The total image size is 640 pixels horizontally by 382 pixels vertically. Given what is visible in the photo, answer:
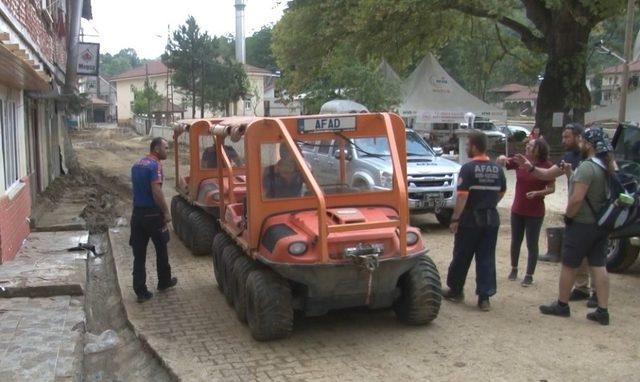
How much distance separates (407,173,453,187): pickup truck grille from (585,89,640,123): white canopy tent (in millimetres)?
8216

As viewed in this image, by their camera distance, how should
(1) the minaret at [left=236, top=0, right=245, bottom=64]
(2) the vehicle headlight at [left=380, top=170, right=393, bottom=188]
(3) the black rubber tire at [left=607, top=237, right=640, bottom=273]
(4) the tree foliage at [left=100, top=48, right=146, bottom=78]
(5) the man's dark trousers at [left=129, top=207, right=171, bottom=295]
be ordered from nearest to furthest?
(2) the vehicle headlight at [left=380, top=170, right=393, bottom=188] < (5) the man's dark trousers at [left=129, top=207, right=171, bottom=295] < (3) the black rubber tire at [left=607, top=237, right=640, bottom=273] < (1) the minaret at [left=236, top=0, right=245, bottom=64] < (4) the tree foliage at [left=100, top=48, right=146, bottom=78]

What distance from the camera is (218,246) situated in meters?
→ 7.35

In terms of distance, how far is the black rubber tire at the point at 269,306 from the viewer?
5.63 metres

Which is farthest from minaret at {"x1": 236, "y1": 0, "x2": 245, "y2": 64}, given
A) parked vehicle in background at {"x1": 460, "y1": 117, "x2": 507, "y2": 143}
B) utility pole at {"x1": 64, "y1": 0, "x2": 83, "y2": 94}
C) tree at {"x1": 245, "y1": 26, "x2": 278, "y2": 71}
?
utility pole at {"x1": 64, "y1": 0, "x2": 83, "y2": 94}

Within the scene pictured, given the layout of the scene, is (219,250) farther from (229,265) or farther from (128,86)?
(128,86)

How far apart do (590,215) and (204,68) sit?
145 feet

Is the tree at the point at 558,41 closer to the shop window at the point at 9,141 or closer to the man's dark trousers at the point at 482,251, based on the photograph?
the shop window at the point at 9,141

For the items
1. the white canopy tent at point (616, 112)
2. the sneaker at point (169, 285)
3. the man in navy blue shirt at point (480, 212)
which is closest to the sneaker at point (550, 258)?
the man in navy blue shirt at point (480, 212)

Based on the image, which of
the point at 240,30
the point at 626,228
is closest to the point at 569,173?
the point at 626,228

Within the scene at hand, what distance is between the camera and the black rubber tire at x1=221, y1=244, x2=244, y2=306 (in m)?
6.72

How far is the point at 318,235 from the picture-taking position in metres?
5.51

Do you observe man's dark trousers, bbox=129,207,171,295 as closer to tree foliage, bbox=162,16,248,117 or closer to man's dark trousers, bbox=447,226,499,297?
man's dark trousers, bbox=447,226,499,297

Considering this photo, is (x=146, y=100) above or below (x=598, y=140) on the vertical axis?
above

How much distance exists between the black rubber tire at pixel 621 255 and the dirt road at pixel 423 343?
48 cm
